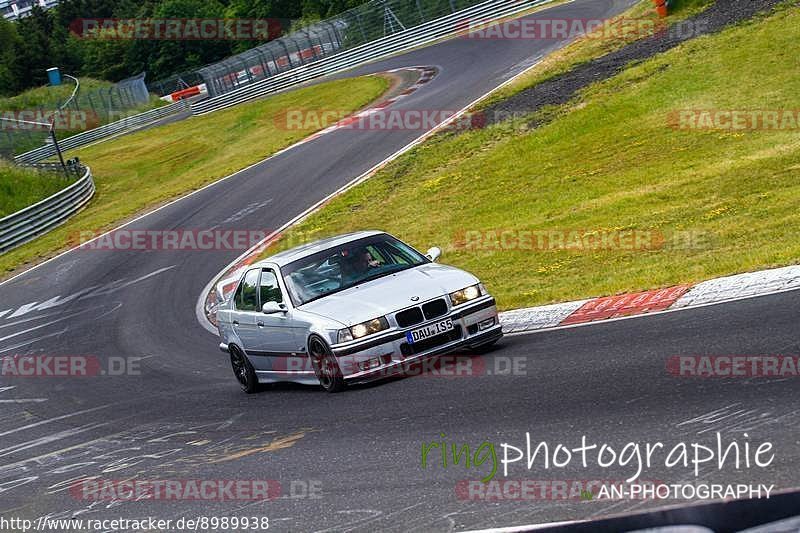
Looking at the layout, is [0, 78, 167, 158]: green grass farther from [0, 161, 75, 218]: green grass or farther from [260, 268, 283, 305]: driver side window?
[260, 268, 283, 305]: driver side window

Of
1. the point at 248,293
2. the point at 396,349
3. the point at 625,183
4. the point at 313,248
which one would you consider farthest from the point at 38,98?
the point at 396,349

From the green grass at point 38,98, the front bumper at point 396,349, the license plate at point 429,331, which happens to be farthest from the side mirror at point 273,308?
the green grass at point 38,98

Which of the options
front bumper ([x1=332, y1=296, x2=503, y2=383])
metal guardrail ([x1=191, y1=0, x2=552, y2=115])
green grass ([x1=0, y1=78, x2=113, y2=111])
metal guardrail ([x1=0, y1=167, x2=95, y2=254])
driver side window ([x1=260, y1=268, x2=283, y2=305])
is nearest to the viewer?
front bumper ([x1=332, y1=296, x2=503, y2=383])

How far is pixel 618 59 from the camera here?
90.3 feet

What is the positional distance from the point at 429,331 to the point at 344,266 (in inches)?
63.1

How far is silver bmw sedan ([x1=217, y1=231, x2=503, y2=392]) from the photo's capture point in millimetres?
10016

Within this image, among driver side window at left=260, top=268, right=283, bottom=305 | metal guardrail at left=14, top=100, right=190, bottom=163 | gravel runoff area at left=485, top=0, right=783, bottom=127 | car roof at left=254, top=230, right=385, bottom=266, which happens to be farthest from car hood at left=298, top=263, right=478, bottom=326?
metal guardrail at left=14, top=100, right=190, bottom=163

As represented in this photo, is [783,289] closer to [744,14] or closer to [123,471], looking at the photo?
Result: [123,471]

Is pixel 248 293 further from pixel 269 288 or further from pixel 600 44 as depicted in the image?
pixel 600 44

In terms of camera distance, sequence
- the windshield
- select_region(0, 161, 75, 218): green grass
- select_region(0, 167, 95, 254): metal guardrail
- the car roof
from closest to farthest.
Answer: the windshield
the car roof
select_region(0, 167, 95, 254): metal guardrail
select_region(0, 161, 75, 218): green grass

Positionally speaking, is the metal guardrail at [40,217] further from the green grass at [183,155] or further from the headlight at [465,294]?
the headlight at [465,294]

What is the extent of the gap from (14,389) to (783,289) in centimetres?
1106

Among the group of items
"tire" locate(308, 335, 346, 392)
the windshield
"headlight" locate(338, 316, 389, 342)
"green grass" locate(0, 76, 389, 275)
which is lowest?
"green grass" locate(0, 76, 389, 275)

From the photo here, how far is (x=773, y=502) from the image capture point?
14.3ft
